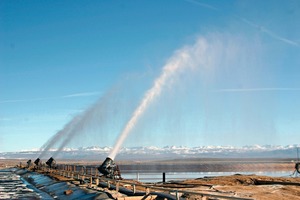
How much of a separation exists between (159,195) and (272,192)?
42.1ft

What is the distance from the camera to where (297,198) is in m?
29.8

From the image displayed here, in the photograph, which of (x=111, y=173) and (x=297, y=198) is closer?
(x=297, y=198)

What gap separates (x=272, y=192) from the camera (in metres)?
32.2

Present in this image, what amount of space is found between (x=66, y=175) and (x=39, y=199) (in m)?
22.1

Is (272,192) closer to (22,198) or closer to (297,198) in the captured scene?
(297,198)

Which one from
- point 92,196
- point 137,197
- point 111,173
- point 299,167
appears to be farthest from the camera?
point 299,167

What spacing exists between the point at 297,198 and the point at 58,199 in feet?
60.9

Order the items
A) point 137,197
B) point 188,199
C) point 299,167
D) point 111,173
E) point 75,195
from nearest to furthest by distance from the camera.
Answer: point 188,199
point 137,197
point 75,195
point 111,173
point 299,167

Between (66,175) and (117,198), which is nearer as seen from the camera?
(117,198)

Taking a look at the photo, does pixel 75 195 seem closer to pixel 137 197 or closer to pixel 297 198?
pixel 137 197

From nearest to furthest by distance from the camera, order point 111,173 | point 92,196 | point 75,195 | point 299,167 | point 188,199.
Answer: point 188,199 → point 92,196 → point 75,195 → point 111,173 → point 299,167

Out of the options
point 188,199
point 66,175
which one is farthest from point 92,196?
point 66,175

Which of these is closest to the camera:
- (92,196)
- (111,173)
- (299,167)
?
(92,196)

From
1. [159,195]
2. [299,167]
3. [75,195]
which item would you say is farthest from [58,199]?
[299,167]
